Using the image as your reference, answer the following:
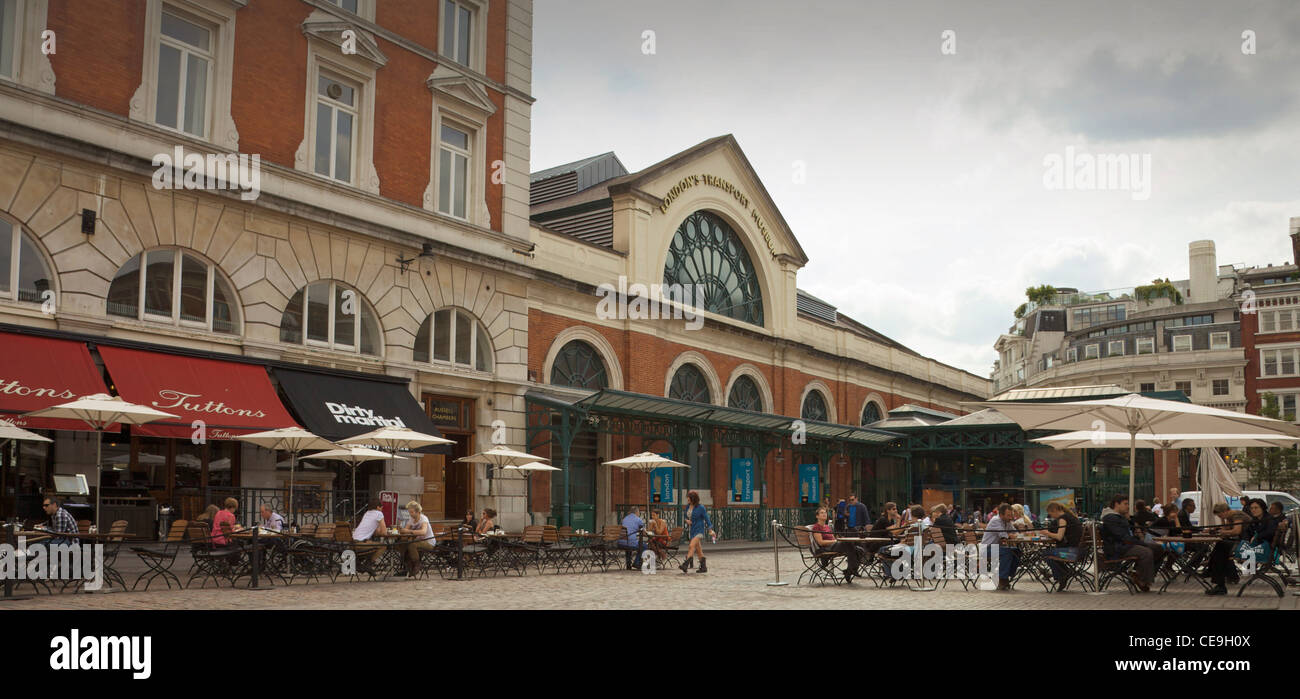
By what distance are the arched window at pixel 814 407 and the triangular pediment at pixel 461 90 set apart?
1947cm

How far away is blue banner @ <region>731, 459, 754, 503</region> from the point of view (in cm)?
3391

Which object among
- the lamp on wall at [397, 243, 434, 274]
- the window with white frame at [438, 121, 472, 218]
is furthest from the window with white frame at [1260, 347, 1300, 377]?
the lamp on wall at [397, 243, 434, 274]

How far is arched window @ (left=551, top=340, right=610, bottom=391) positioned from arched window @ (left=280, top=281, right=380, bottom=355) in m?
6.88

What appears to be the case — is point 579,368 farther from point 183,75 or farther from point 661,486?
point 183,75

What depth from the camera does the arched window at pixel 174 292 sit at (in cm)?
1775

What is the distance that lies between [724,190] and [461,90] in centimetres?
1355

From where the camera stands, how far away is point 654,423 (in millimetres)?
30219

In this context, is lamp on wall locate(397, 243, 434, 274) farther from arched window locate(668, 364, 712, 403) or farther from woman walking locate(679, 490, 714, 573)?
arched window locate(668, 364, 712, 403)

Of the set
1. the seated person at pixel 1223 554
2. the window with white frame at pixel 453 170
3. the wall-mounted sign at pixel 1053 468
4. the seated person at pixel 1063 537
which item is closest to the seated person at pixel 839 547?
Answer: the seated person at pixel 1063 537

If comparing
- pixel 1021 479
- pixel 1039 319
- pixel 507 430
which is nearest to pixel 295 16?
pixel 507 430

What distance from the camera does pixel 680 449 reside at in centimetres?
2972
